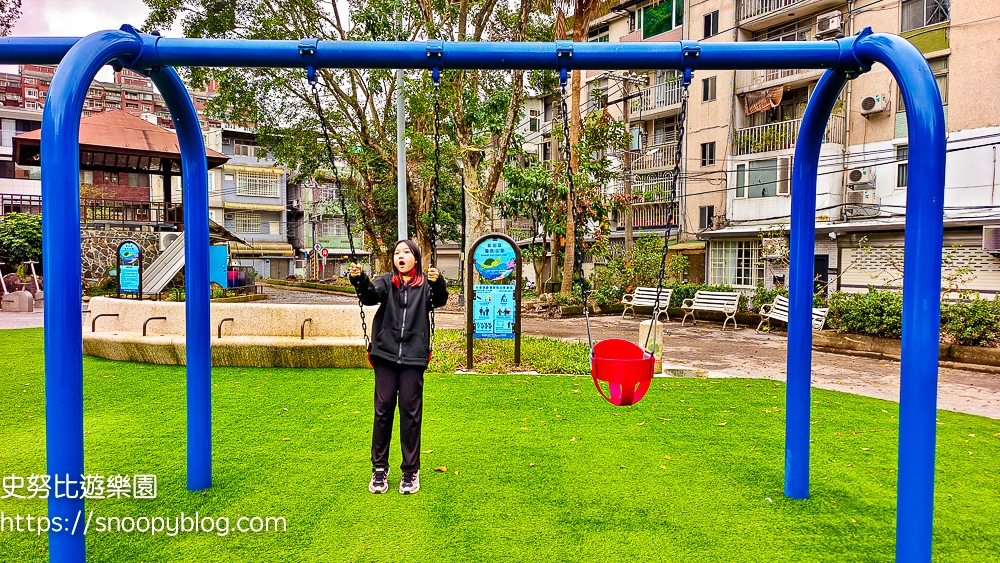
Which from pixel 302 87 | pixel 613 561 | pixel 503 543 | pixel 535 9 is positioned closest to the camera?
pixel 613 561

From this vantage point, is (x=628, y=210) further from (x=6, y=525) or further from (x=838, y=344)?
(x=6, y=525)

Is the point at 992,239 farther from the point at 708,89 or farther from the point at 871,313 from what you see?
the point at 708,89

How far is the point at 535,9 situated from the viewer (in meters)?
13.8

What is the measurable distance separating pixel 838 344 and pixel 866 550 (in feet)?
31.3

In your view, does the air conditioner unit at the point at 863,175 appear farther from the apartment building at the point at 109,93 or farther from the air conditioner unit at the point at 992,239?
the apartment building at the point at 109,93

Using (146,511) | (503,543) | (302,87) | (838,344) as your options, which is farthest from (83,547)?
(302,87)

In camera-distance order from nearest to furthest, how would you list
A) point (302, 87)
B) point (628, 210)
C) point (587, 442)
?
point (587, 442) < point (302, 87) < point (628, 210)

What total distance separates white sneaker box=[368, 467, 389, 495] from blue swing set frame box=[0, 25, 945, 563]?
112 cm

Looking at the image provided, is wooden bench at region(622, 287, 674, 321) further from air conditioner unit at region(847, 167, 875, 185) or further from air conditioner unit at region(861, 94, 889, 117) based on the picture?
air conditioner unit at region(861, 94, 889, 117)

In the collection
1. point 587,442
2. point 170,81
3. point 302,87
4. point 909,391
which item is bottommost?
point 587,442

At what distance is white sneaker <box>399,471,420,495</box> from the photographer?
13.3ft

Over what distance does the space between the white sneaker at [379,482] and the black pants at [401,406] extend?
4cm

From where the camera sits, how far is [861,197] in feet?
64.1

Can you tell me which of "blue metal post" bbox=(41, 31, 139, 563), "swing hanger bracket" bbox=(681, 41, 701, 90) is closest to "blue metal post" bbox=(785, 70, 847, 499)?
"swing hanger bracket" bbox=(681, 41, 701, 90)
